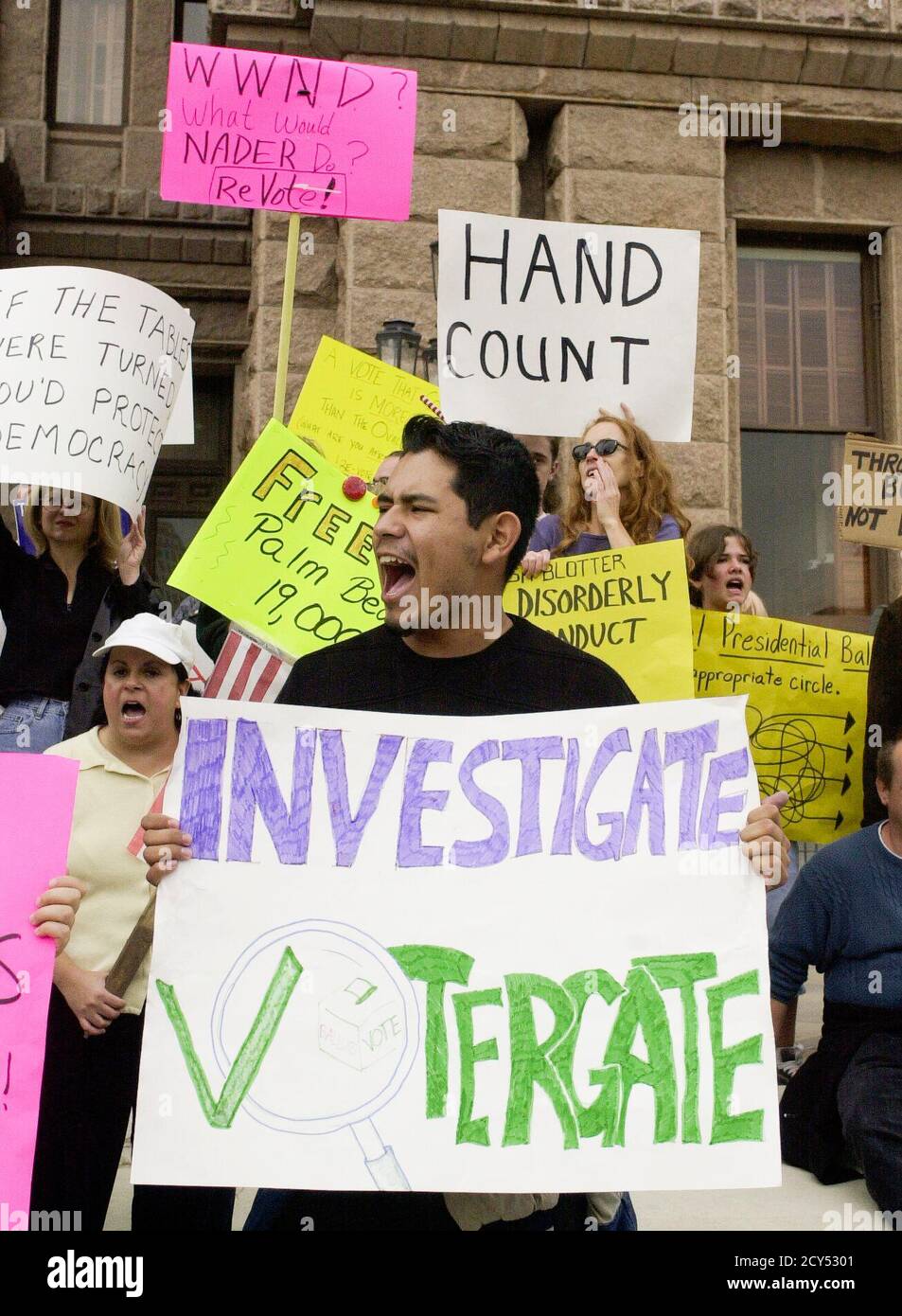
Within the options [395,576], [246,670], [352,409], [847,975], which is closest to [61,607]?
[246,670]

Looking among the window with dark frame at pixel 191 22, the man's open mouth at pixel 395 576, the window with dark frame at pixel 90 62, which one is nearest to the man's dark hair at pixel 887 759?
the man's open mouth at pixel 395 576

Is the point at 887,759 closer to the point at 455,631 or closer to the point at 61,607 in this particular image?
the point at 455,631

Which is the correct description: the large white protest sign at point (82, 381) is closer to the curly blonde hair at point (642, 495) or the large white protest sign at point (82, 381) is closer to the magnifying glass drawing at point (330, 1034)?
the curly blonde hair at point (642, 495)

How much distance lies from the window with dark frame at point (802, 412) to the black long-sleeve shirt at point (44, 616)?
17.4ft

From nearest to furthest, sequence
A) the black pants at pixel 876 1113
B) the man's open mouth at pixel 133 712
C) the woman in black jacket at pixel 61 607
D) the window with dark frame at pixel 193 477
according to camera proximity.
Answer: the man's open mouth at pixel 133 712
the black pants at pixel 876 1113
the woman in black jacket at pixel 61 607
the window with dark frame at pixel 193 477

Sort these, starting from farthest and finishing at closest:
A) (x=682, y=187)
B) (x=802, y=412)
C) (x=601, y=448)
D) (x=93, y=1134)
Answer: (x=802, y=412) < (x=682, y=187) < (x=601, y=448) < (x=93, y=1134)

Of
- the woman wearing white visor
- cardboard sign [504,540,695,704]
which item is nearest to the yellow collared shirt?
the woman wearing white visor

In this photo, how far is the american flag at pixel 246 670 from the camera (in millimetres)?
4035

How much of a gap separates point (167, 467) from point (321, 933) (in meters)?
7.68

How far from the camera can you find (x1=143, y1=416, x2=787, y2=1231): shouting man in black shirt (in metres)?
2.59

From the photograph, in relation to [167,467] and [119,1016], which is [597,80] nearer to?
[167,467]

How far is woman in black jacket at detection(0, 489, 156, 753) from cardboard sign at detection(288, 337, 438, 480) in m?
0.94

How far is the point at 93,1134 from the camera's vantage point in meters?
3.01

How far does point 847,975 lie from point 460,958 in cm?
196
